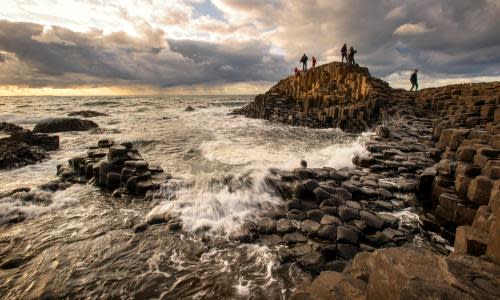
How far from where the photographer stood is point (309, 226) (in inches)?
250

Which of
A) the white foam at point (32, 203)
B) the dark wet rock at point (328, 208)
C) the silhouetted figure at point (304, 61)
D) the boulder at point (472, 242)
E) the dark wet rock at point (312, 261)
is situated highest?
the silhouetted figure at point (304, 61)

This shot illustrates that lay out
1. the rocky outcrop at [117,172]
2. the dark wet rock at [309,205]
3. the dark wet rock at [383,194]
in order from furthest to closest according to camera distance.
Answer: the rocky outcrop at [117,172] → the dark wet rock at [383,194] → the dark wet rock at [309,205]

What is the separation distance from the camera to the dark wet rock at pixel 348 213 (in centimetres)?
658

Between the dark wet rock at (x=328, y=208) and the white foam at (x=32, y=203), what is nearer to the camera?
the dark wet rock at (x=328, y=208)

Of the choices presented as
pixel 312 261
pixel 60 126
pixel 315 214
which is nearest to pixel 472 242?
pixel 312 261

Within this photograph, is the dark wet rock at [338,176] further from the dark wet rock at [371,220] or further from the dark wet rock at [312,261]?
the dark wet rock at [312,261]

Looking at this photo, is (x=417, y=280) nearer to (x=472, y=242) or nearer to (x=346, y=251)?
(x=472, y=242)

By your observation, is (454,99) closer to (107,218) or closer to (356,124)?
(356,124)

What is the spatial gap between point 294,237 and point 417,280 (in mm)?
3598

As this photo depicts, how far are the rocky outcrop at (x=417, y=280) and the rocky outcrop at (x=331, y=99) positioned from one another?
825 inches

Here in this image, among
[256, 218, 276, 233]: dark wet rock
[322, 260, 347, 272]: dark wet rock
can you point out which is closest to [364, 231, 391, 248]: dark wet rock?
[322, 260, 347, 272]: dark wet rock

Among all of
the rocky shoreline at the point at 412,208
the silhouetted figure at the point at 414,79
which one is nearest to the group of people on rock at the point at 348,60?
the silhouetted figure at the point at 414,79

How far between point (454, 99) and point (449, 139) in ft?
43.0

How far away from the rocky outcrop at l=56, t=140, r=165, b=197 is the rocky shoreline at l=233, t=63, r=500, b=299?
514 centimetres
